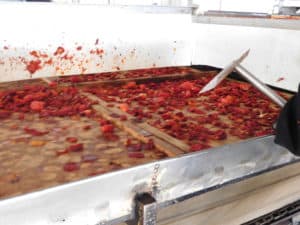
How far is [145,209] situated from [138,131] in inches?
18.3

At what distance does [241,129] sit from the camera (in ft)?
4.61

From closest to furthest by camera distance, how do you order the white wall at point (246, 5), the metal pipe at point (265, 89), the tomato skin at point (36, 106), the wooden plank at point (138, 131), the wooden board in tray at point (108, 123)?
1. the wooden board in tray at point (108, 123)
2. the wooden plank at point (138, 131)
3. the metal pipe at point (265, 89)
4. the tomato skin at point (36, 106)
5. the white wall at point (246, 5)

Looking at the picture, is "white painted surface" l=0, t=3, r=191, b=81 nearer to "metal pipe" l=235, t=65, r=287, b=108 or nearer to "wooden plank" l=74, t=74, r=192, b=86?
"wooden plank" l=74, t=74, r=192, b=86

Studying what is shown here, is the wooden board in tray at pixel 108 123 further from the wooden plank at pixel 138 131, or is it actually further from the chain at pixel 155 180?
the chain at pixel 155 180

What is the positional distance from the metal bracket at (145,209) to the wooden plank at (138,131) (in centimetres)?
24

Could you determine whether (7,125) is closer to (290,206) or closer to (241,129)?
(241,129)

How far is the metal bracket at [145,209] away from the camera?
90 cm

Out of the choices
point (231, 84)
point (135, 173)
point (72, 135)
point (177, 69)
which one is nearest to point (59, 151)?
point (72, 135)

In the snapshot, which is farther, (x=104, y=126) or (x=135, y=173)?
(x=104, y=126)

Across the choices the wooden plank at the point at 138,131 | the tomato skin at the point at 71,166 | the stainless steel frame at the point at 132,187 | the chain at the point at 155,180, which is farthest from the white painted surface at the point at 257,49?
the tomato skin at the point at 71,166

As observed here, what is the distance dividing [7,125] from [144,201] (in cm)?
73

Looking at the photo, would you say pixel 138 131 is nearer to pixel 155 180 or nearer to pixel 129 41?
pixel 155 180

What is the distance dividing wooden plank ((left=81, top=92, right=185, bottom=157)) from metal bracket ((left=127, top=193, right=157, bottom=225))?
0.78 feet

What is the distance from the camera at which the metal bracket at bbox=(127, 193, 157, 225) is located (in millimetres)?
899
